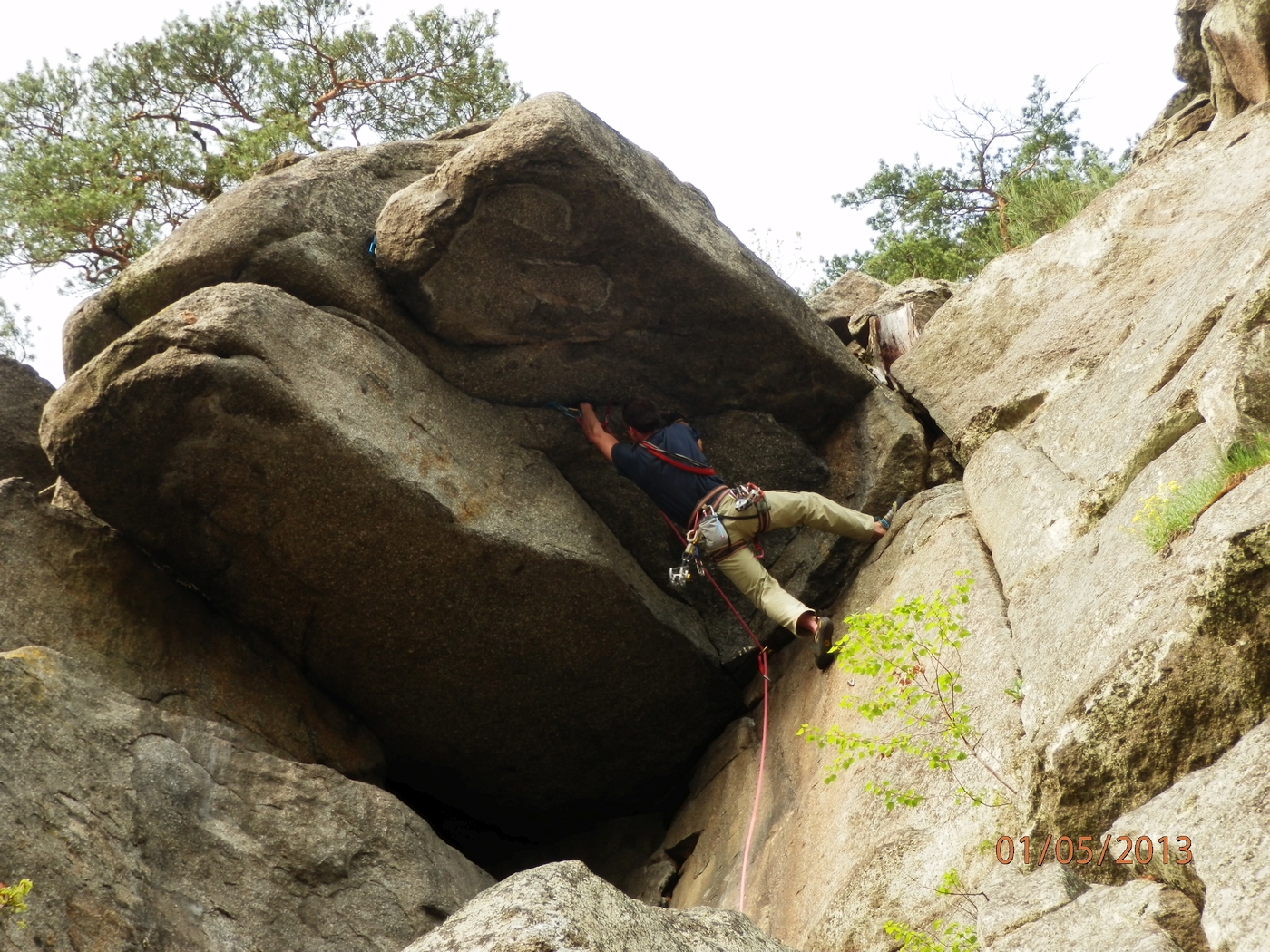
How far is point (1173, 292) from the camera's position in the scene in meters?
7.43

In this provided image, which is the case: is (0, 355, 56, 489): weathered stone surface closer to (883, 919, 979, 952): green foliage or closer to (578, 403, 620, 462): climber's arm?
(578, 403, 620, 462): climber's arm

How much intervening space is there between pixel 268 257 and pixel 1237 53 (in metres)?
8.43

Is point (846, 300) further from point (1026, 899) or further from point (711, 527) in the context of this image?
point (1026, 899)

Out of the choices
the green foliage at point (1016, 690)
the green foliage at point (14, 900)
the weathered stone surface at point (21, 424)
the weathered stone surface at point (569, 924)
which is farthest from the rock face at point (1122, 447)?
the weathered stone surface at point (21, 424)

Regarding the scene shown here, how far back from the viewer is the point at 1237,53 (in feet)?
33.2

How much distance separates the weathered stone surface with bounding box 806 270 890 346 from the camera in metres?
11.5

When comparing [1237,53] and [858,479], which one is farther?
[1237,53]

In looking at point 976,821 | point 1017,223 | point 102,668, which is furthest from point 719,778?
point 1017,223

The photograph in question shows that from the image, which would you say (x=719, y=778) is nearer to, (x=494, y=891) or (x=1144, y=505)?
(x=1144, y=505)

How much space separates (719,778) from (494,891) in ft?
15.8

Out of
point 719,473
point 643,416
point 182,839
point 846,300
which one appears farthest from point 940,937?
point 846,300

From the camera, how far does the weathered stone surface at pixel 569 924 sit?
3.44 metres

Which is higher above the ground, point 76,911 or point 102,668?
point 102,668

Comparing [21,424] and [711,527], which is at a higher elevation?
[21,424]
